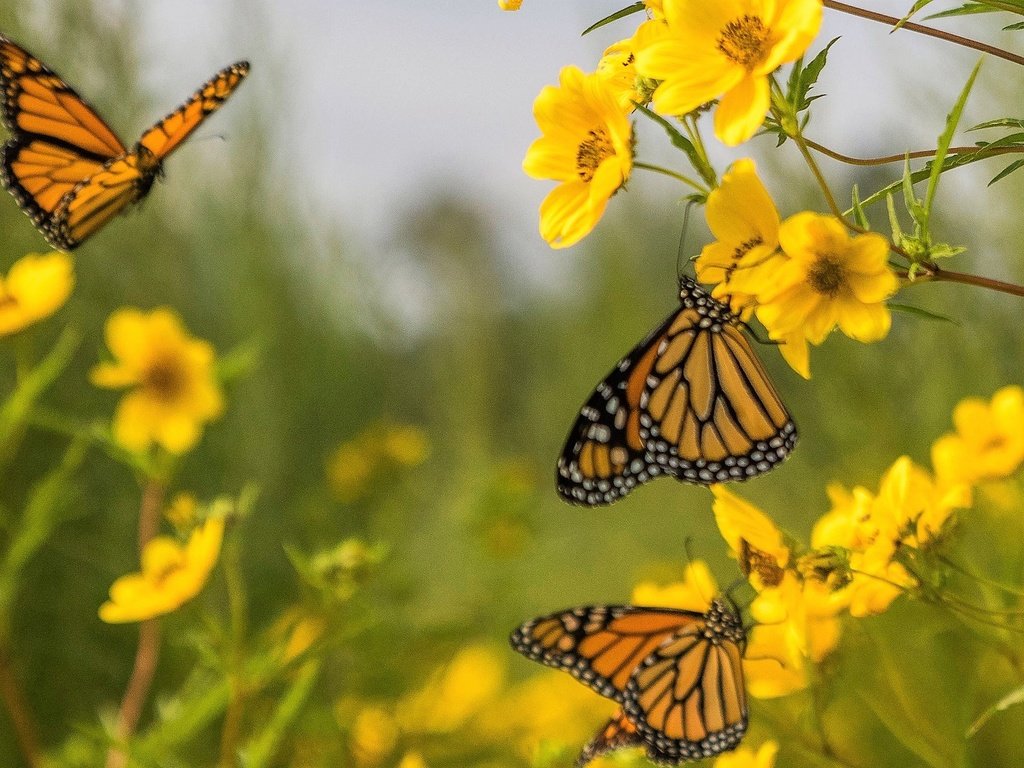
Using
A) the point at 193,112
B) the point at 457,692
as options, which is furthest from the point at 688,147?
the point at 457,692

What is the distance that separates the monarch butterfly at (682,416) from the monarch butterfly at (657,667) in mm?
89

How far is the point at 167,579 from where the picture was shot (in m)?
0.74

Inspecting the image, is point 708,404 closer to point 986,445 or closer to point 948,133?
A: point 986,445

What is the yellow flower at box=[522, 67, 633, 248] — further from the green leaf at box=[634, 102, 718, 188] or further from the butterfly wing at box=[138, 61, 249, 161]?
the butterfly wing at box=[138, 61, 249, 161]

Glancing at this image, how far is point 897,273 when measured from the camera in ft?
1.25

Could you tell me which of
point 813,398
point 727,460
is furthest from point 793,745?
point 813,398

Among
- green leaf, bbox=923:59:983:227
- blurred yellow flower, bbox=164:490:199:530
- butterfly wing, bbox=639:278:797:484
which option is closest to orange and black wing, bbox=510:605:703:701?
butterfly wing, bbox=639:278:797:484

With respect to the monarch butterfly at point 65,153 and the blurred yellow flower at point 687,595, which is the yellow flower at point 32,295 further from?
the blurred yellow flower at point 687,595

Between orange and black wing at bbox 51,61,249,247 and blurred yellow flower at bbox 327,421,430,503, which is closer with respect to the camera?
orange and black wing at bbox 51,61,249,247

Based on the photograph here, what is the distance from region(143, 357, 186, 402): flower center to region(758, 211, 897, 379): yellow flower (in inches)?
28.5

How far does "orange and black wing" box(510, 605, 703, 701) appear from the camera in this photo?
67 centimetres

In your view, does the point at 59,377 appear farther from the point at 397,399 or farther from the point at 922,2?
the point at 922,2

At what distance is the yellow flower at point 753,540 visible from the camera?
471mm

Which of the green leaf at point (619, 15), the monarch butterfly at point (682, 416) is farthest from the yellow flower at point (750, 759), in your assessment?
the green leaf at point (619, 15)
